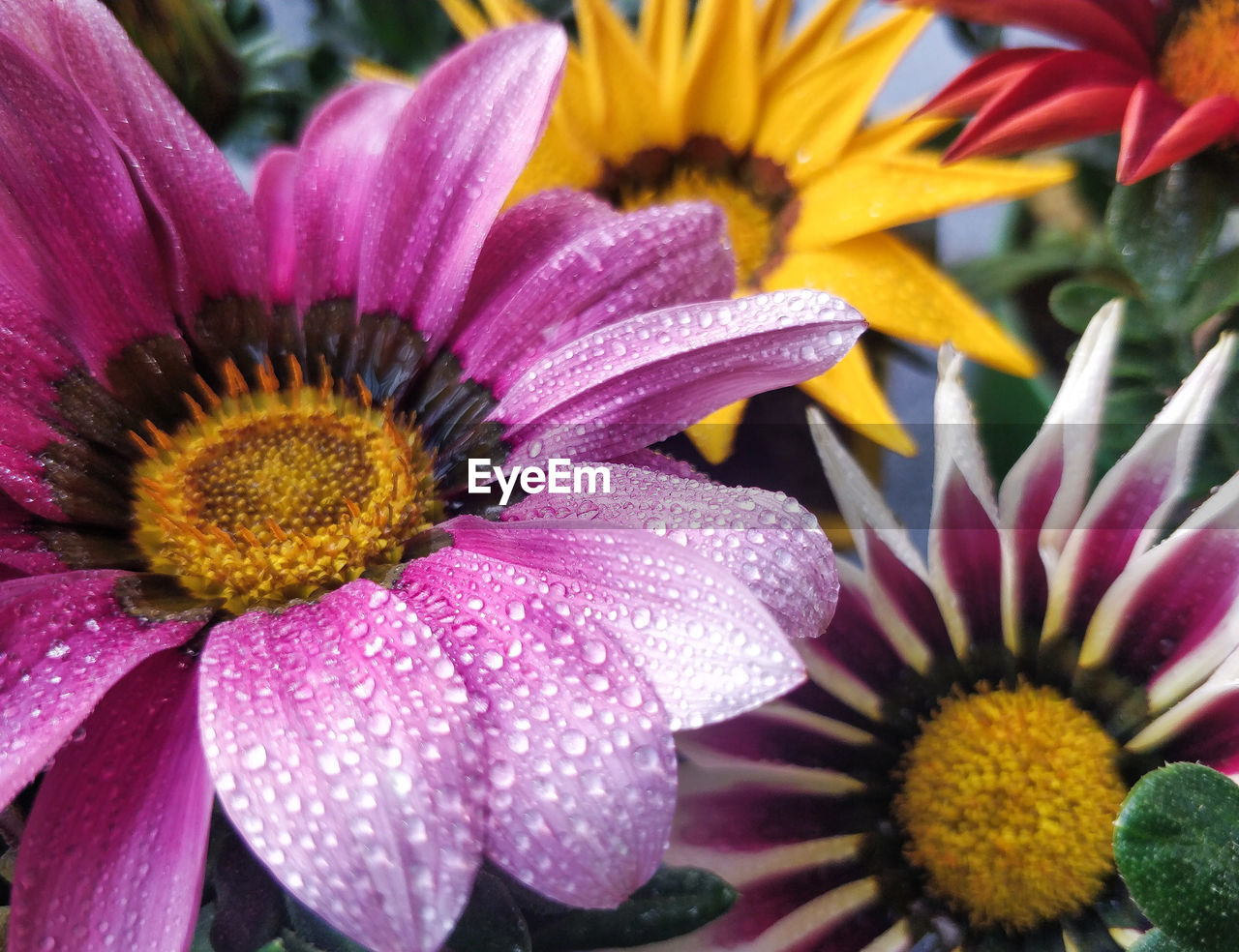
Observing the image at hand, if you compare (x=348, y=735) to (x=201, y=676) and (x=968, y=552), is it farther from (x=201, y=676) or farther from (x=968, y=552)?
(x=968, y=552)

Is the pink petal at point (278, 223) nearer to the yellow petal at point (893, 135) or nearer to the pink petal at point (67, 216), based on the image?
the pink petal at point (67, 216)

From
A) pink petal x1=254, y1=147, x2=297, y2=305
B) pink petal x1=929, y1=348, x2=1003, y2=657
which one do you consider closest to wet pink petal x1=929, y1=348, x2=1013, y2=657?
pink petal x1=929, y1=348, x2=1003, y2=657

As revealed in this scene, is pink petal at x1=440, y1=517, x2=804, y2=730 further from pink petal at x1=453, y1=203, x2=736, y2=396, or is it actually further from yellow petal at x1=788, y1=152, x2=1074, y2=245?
yellow petal at x1=788, y1=152, x2=1074, y2=245

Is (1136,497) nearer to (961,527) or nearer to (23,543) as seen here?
(961,527)

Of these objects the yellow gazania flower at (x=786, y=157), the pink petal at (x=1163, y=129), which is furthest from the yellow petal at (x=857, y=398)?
the pink petal at (x=1163, y=129)

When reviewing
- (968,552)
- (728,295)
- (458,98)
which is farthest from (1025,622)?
(458,98)

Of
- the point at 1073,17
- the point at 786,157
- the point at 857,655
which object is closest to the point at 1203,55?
the point at 1073,17

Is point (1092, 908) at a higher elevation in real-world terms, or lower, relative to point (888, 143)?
lower
